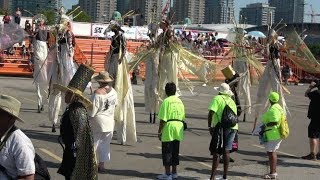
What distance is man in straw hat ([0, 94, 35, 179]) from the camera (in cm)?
406

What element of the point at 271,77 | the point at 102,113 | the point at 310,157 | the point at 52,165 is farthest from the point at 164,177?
the point at 271,77

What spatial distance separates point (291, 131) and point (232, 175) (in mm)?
5575

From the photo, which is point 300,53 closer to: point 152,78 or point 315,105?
point 315,105

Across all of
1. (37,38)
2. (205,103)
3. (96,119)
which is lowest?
(205,103)

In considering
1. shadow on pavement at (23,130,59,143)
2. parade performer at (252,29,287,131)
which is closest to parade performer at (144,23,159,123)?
parade performer at (252,29,287,131)

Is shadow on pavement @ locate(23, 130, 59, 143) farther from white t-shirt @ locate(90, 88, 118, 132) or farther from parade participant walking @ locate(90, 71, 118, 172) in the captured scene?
white t-shirt @ locate(90, 88, 118, 132)

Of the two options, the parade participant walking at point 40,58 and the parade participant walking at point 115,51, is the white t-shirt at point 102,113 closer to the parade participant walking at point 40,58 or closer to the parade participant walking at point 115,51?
the parade participant walking at point 115,51

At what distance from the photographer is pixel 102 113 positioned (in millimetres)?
8219

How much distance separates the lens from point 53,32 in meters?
12.2

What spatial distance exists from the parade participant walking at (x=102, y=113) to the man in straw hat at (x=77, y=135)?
5.24ft

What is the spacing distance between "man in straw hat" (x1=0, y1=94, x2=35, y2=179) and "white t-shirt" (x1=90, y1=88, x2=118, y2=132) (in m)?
3.86

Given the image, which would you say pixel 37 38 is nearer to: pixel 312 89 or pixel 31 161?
pixel 312 89

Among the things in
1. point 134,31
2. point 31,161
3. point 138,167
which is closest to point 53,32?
point 138,167

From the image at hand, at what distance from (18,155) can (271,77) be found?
10.1 metres
